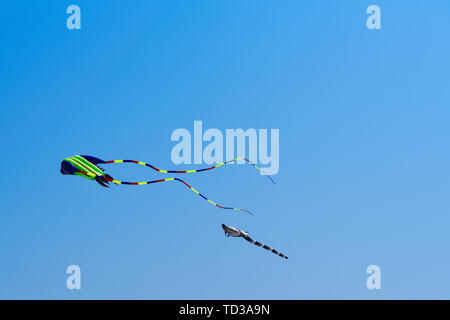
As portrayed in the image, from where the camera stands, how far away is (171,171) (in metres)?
10.1

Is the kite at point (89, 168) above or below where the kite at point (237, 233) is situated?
above

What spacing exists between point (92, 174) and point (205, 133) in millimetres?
2230

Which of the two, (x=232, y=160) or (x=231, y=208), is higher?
(x=232, y=160)

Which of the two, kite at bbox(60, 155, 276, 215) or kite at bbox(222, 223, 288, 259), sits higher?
kite at bbox(60, 155, 276, 215)

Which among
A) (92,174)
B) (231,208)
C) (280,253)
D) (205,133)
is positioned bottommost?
(280,253)

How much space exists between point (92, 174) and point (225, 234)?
8.87ft
